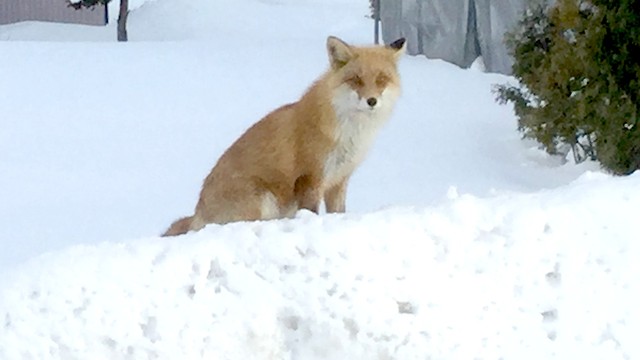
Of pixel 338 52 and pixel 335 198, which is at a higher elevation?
pixel 338 52

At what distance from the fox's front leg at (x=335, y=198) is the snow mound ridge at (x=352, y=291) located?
6.63 feet

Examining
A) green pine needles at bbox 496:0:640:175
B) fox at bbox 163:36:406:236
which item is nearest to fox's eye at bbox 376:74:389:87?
fox at bbox 163:36:406:236

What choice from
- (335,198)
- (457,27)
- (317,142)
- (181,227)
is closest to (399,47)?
(317,142)

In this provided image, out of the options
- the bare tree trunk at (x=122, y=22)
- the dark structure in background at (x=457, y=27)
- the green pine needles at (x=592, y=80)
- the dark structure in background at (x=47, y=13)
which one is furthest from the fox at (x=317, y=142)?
the dark structure in background at (x=47, y=13)

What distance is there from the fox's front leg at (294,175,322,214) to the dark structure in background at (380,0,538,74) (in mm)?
10498

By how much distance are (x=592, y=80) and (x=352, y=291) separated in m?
6.14

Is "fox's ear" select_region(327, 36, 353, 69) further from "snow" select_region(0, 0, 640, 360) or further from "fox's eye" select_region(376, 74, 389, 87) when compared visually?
"snow" select_region(0, 0, 640, 360)

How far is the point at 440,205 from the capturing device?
3.13m

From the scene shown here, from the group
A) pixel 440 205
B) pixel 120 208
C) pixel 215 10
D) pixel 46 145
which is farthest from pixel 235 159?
pixel 215 10

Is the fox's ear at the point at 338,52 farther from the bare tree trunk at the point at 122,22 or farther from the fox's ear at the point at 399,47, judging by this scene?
the bare tree trunk at the point at 122,22

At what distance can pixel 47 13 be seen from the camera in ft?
82.3

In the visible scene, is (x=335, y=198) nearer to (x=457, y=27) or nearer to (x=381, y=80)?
(x=381, y=80)

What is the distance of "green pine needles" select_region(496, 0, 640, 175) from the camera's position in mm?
8234

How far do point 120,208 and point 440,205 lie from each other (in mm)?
5833
